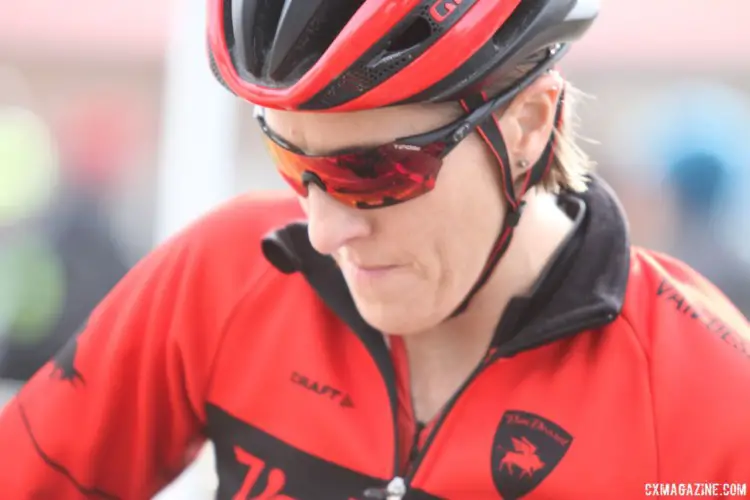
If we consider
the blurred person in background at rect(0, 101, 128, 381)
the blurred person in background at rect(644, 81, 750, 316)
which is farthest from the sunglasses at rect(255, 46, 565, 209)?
the blurred person in background at rect(0, 101, 128, 381)

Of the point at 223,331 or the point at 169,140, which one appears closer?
the point at 223,331

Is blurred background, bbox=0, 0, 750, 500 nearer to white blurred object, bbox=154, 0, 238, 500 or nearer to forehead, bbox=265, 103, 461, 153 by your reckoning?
white blurred object, bbox=154, 0, 238, 500

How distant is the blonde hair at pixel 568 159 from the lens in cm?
115

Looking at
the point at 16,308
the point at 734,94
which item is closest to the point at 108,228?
the point at 16,308

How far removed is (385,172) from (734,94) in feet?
11.3

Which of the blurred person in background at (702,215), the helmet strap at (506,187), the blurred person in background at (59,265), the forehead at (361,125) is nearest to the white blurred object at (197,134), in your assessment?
the blurred person in background at (59,265)

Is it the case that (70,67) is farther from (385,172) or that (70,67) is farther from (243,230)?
(385,172)

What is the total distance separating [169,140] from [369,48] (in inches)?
89.3

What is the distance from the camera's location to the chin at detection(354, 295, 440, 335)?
104cm

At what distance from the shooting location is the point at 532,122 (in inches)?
42.1

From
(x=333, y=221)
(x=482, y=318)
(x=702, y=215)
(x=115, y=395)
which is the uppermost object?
(x=333, y=221)

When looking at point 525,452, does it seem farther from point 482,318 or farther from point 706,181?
point 706,181

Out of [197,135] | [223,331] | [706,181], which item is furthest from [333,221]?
[706,181]

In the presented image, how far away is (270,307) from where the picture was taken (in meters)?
1.23
